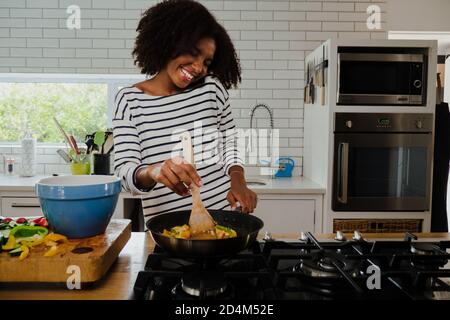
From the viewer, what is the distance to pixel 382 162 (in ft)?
8.66

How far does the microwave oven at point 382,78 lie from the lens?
8.43ft

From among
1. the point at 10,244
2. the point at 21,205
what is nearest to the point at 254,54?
the point at 21,205

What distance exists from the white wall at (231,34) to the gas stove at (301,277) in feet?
7.41

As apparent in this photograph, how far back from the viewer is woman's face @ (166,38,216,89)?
1.49 m

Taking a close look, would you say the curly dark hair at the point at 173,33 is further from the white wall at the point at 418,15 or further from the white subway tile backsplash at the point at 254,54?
the white wall at the point at 418,15

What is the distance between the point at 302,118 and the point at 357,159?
0.78m

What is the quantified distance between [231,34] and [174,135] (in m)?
1.90

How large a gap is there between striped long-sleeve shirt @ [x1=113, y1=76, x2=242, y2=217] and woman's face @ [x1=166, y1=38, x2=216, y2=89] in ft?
0.30

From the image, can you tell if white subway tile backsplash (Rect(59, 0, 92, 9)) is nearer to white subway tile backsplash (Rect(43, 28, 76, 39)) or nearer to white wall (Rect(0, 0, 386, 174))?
white wall (Rect(0, 0, 386, 174))

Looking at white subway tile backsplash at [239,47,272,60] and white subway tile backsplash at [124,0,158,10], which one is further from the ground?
white subway tile backsplash at [124,0,158,10]

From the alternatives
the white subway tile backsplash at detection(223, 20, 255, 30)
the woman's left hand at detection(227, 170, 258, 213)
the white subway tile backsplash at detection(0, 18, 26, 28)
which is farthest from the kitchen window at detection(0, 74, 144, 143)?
the woman's left hand at detection(227, 170, 258, 213)

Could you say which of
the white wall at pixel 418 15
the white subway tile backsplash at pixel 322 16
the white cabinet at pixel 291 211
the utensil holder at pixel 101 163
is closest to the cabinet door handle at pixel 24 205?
the utensil holder at pixel 101 163
